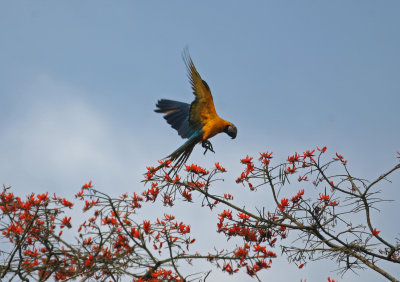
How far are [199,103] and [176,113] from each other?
1201mm

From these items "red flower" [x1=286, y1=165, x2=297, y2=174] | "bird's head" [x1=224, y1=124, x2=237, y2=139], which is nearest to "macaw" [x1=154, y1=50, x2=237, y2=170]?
"bird's head" [x1=224, y1=124, x2=237, y2=139]

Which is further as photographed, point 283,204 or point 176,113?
point 176,113

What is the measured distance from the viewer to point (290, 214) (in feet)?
14.5

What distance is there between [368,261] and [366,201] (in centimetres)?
63

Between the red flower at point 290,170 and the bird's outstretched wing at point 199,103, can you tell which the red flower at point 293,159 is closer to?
the red flower at point 290,170

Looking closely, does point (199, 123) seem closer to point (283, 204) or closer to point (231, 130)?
point (231, 130)

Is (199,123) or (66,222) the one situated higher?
(199,123)

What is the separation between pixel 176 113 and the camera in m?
7.03

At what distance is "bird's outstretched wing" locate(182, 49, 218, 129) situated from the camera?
5711 millimetres

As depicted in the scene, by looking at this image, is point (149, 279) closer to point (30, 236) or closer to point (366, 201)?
point (30, 236)

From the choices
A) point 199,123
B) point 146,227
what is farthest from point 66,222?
point 199,123

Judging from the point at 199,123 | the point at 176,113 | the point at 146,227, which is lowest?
the point at 146,227

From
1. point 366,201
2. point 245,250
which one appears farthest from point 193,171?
point 366,201

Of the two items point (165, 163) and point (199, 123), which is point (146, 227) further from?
point (199, 123)
